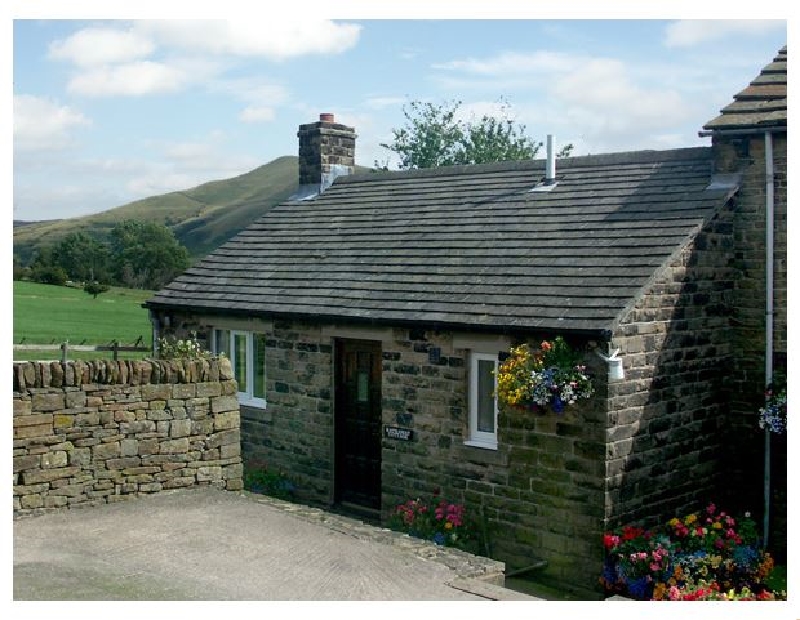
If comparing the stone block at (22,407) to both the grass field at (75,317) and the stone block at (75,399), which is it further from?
the grass field at (75,317)

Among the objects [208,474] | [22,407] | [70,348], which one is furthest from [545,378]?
[70,348]

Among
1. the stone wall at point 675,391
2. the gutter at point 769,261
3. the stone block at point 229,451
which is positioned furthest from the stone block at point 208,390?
the gutter at point 769,261

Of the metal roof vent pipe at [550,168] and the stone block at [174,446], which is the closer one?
the stone block at [174,446]

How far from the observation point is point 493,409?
41.1 feet

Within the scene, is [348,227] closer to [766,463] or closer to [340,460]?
[340,460]

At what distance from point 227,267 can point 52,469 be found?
7528 millimetres

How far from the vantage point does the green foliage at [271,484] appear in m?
15.0

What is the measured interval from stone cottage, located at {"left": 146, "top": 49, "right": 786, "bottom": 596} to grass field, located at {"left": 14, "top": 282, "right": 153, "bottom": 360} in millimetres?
10706

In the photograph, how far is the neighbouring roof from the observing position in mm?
12270

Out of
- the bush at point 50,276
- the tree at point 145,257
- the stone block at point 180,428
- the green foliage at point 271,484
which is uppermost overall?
the tree at point 145,257

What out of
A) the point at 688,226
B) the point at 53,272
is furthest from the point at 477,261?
the point at 53,272

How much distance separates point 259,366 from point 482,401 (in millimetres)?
4926

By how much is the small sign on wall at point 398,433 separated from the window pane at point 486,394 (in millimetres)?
1155

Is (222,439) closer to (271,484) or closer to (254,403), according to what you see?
(271,484)
